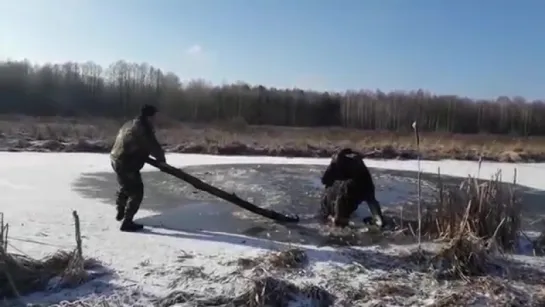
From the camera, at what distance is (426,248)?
6109mm

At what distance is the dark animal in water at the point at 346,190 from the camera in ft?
25.5

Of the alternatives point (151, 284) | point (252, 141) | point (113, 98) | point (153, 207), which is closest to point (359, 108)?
point (113, 98)

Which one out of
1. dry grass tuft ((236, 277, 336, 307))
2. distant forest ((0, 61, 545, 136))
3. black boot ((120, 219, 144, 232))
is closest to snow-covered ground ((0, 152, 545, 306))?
black boot ((120, 219, 144, 232))

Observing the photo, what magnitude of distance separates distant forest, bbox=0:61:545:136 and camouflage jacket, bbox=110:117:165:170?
114ft

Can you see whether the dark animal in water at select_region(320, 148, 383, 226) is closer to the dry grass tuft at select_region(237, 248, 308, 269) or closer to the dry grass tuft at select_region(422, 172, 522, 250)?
the dry grass tuft at select_region(422, 172, 522, 250)

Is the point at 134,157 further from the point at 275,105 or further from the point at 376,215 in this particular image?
the point at 275,105

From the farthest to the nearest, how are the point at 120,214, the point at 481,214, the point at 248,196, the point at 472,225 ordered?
the point at 248,196 < the point at 120,214 < the point at 481,214 < the point at 472,225

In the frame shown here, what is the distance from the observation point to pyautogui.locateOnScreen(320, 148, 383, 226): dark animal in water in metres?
7.76

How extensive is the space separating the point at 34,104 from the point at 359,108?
26959 mm

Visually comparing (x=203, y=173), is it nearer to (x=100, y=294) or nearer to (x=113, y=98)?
(x=100, y=294)

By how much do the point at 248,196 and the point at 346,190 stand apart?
280 centimetres

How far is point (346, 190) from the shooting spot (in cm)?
777

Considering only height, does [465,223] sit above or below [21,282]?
above

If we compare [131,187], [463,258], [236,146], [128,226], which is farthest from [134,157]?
[236,146]
